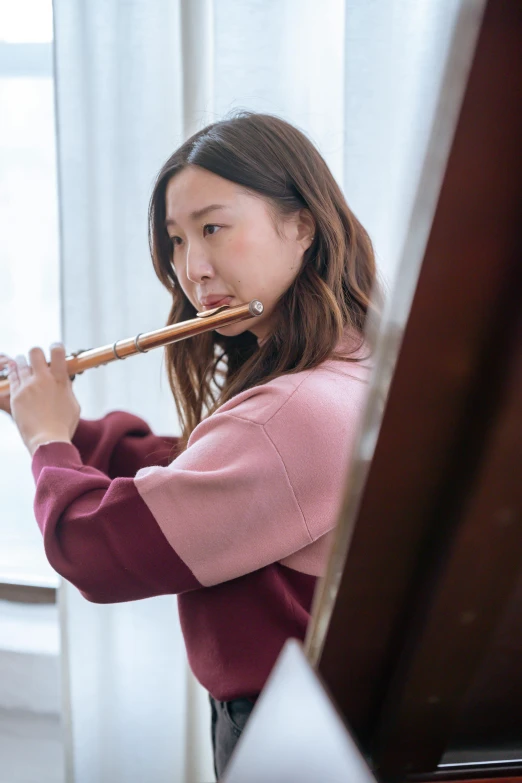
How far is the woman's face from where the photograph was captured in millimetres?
824

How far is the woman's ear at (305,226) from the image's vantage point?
86cm

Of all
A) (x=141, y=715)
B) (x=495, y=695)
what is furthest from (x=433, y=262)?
(x=141, y=715)

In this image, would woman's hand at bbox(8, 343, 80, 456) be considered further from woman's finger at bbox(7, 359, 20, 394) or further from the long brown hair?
the long brown hair

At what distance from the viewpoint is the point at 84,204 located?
3.90 feet

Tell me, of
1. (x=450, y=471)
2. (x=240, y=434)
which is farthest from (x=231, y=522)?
(x=450, y=471)

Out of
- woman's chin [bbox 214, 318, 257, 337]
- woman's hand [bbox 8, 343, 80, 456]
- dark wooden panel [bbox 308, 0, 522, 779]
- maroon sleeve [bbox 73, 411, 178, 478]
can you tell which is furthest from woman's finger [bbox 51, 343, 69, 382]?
dark wooden panel [bbox 308, 0, 522, 779]

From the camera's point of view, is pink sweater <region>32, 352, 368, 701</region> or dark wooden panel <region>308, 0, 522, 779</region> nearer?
dark wooden panel <region>308, 0, 522, 779</region>

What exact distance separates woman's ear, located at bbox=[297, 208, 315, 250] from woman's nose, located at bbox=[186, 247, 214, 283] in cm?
11

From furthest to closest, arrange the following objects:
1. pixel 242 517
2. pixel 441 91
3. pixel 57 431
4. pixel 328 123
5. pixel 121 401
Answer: pixel 121 401 < pixel 328 123 < pixel 57 431 < pixel 242 517 < pixel 441 91

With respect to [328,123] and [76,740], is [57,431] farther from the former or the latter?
[76,740]

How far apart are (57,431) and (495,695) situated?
684 mm

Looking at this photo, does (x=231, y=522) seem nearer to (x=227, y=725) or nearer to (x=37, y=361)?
(x=227, y=725)

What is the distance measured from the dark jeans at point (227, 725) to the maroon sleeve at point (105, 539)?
0.48 feet

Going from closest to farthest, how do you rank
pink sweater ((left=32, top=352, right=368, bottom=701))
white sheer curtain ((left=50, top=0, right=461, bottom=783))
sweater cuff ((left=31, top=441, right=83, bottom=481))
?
pink sweater ((left=32, top=352, right=368, bottom=701)), sweater cuff ((left=31, top=441, right=83, bottom=481)), white sheer curtain ((left=50, top=0, right=461, bottom=783))
